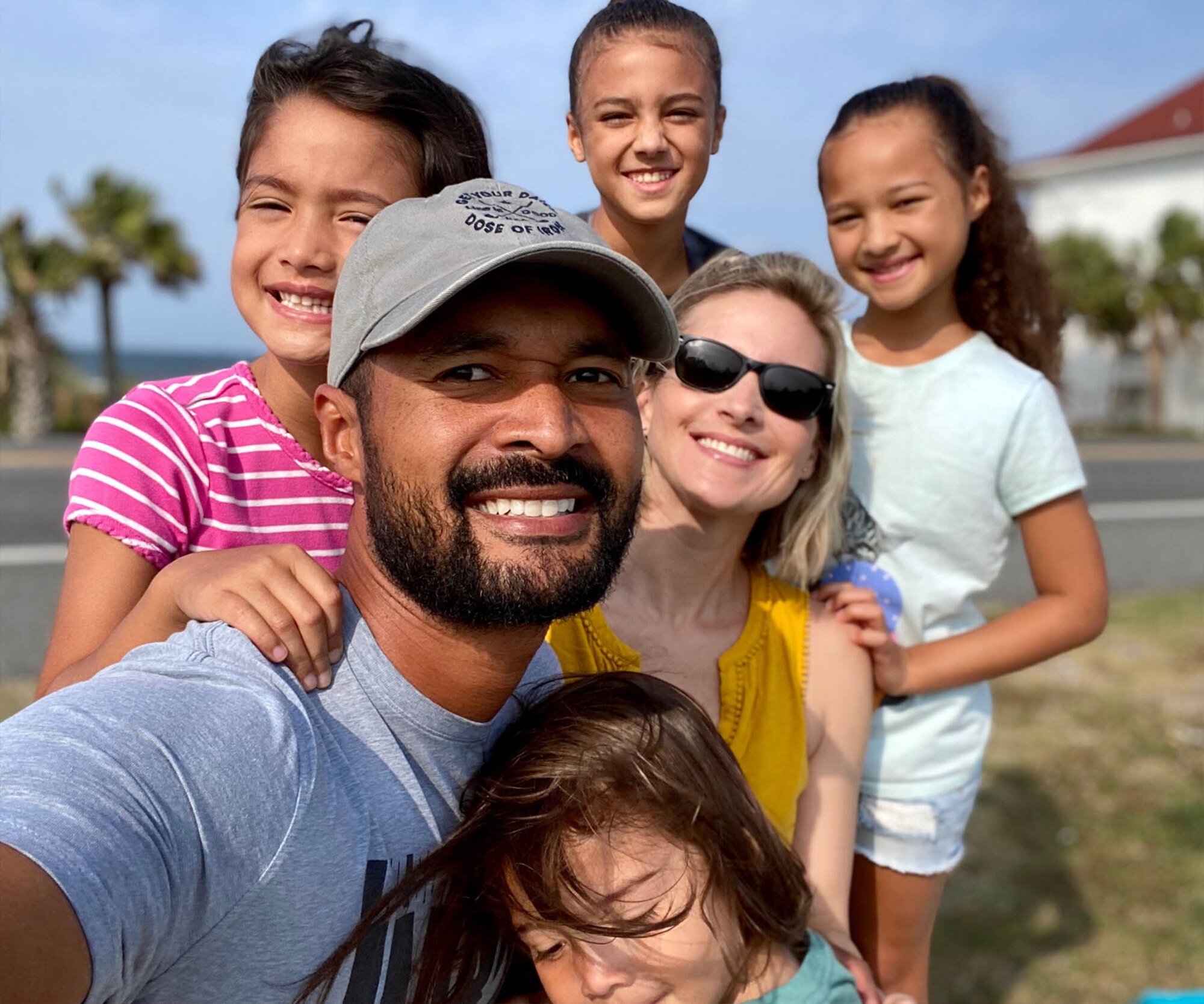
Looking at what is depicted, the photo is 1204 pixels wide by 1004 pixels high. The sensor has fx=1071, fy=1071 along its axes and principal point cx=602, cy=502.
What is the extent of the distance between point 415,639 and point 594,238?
23.8 inches

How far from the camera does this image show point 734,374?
7.14ft

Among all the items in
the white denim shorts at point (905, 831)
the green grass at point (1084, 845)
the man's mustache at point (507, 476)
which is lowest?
the green grass at point (1084, 845)

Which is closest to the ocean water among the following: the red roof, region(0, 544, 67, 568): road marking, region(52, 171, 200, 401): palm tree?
region(52, 171, 200, 401): palm tree

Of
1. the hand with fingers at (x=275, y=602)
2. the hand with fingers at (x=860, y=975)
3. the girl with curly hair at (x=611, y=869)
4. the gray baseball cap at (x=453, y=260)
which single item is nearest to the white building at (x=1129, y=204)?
the hand with fingers at (x=860, y=975)

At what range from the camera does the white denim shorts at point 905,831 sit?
8.56ft

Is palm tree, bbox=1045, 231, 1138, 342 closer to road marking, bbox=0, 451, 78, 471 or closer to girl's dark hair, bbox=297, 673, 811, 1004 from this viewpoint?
road marking, bbox=0, 451, 78, 471

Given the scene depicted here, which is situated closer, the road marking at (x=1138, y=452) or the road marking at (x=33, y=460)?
the road marking at (x=33, y=460)

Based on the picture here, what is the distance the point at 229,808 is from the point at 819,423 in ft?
5.19

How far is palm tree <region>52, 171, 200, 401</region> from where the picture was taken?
857 inches

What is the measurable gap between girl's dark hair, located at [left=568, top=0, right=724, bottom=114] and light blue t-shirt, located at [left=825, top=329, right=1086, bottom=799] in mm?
763

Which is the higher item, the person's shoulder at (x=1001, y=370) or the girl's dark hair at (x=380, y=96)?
the girl's dark hair at (x=380, y=96)

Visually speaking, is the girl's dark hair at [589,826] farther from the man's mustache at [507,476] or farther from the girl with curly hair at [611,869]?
the man's mustache at [507,476]

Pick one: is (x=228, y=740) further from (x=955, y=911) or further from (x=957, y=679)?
(x=955, y=911)

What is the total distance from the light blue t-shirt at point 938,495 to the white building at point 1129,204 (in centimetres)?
2718
